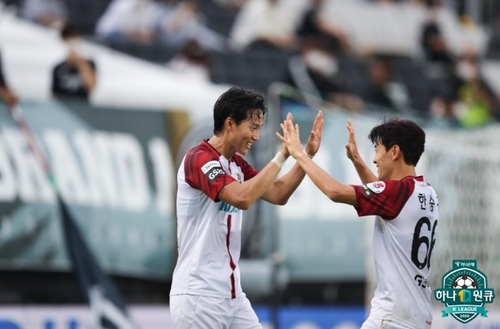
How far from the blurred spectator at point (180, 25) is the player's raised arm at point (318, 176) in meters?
7.03

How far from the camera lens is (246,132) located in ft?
19.3

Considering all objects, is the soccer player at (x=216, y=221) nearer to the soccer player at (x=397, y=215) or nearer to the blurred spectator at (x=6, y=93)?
the soccer player at (x=397, y=215)

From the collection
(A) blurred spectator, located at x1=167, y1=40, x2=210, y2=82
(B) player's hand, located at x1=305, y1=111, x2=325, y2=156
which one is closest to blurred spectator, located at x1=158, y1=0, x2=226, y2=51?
(A) blurred spectator, located at x1=167, y1=40, x2=210, y2=82

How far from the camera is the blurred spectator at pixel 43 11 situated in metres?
12.1

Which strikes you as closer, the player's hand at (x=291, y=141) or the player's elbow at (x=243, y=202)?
the player's elbow at (x=243, y=202)

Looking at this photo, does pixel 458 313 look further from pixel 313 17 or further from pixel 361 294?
pixel 313 17

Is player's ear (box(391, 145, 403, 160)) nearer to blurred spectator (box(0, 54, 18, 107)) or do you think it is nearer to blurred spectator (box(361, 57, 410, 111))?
blurred spectator (box(0, 54, 18, 107))

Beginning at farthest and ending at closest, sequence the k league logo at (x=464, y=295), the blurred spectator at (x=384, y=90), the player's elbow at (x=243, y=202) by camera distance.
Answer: the blurred spectator at (x=384, y=90) < the k league logo at (x=464, y=295) < the player's elbow at (x=243, y=202)

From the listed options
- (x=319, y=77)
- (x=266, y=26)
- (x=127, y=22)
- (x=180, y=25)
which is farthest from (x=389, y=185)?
(x=266, y=26)

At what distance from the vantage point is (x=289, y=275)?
10.4 m

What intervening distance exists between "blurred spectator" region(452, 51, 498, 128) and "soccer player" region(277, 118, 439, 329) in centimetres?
809

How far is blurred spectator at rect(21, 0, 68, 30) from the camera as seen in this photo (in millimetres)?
12109

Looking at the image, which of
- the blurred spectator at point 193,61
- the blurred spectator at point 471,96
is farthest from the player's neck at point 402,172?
the blurred spectator at point 471,96

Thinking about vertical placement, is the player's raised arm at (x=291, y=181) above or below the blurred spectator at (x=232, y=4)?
below
